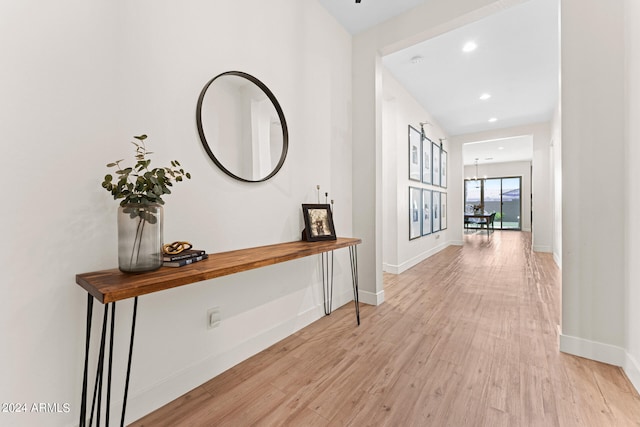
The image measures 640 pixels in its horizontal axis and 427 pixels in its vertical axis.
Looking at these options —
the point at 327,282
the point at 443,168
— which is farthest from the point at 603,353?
the point at 443,168

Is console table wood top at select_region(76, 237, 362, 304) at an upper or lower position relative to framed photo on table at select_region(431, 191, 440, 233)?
lower

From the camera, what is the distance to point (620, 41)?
5.40ft

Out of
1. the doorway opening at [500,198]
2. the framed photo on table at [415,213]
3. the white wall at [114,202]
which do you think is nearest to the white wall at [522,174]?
the doorway opening at [500,198]

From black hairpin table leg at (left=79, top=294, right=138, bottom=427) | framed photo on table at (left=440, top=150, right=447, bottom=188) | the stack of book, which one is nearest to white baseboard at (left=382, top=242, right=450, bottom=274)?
framed photo on table at (left=440, top=150, right=447, bottom=188)

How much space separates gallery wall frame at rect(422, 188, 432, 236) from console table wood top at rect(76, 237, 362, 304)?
3.92 m

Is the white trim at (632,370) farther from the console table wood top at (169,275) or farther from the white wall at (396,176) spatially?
the white wall at (396,176)

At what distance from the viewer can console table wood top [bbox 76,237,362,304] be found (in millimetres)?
935

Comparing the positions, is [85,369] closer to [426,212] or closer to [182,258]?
[182,258]

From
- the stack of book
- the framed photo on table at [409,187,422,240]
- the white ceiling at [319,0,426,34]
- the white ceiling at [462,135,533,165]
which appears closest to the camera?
the stack of book

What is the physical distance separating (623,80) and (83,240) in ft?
10.2

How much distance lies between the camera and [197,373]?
152 centimetres

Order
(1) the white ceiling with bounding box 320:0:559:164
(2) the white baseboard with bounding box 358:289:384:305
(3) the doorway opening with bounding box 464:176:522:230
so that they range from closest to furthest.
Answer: (1) the white ceiling with bounding box 320:0:559:164 → (2) the white baseboard with bounding box 358:289:384:305 → (3) the doorway opening with bounding box 464:176:522:230

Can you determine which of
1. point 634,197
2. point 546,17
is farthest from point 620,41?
point 546,17

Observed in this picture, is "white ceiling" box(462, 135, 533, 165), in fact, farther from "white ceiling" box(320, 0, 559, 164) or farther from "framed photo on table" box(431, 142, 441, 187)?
"framed photo on table" box(431, 142, 441, 187)
